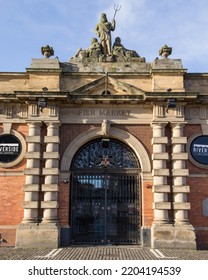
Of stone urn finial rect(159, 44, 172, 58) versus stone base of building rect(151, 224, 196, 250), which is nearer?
stone base of building rect(151, 224, 196, 250)

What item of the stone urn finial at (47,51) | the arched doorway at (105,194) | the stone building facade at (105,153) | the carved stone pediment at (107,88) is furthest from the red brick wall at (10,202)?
the stone urn finial at (47,51)

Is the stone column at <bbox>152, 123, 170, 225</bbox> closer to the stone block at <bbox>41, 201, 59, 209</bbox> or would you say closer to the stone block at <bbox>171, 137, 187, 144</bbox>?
the stone block at <bbox>171, 137, 187, 144</bbox>

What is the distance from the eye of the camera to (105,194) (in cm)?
1562

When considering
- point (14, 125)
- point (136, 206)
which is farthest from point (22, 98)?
point (136, 206)

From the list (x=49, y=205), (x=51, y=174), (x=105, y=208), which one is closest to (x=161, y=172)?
(x=105, y=208)

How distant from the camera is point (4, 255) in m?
12.3

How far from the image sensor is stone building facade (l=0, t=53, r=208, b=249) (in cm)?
1479

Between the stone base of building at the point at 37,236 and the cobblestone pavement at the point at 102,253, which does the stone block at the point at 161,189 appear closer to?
the cobblestone pavement at the point at 102,253

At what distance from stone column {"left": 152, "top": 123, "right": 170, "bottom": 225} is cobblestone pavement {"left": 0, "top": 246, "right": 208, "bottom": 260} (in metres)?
1.43

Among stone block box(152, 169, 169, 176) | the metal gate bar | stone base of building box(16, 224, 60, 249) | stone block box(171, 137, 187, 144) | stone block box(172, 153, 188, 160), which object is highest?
stone block box(171, 137, 187, 144)

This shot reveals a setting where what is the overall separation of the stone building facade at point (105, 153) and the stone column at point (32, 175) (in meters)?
0.04

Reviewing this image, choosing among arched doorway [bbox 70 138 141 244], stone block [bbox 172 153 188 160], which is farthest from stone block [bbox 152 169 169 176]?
arched doorway [bbox 70 138 141 244]

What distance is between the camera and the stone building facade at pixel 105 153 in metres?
14.8

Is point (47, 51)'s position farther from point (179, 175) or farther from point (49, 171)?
point (179, 175)
